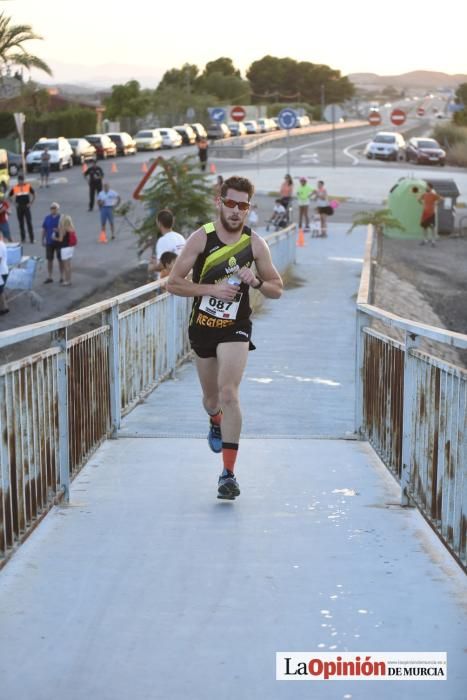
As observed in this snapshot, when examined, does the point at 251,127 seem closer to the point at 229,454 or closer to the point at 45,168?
the point at 45,168

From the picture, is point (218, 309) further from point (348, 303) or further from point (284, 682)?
point (348, 303)

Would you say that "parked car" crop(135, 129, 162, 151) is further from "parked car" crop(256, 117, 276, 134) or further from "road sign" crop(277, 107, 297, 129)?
"road sign" crop(277, 107, 297, 129)

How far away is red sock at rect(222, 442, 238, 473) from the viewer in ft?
22.3

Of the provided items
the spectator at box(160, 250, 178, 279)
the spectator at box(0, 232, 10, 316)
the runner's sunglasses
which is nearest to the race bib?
the runner's sunglasses

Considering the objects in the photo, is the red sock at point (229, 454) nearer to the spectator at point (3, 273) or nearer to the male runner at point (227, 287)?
the male runner at point (227, 287)

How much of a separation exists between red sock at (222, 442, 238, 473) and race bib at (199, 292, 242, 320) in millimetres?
729

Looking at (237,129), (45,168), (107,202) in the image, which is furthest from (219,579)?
(237,129)

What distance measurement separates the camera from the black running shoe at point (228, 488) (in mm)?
6711

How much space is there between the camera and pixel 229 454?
6.85 metres

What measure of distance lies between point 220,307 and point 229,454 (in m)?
0.84

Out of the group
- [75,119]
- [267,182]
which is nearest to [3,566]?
[267,182]

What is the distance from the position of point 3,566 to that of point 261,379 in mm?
7901

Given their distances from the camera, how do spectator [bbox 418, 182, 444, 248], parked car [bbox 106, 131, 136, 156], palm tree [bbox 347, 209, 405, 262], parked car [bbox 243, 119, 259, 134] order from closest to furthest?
palm tree [bbox 347, 209, 405, 262]
spectator [bbox 418, 182, 444, 248]
parked car [bbox 106, 131, 136, 156]
parked car [bbox 243, 119, 259, 134]

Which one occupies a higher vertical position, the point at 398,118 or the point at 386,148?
the point at 398,118
